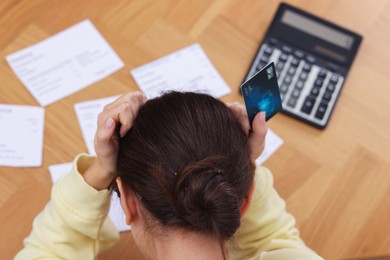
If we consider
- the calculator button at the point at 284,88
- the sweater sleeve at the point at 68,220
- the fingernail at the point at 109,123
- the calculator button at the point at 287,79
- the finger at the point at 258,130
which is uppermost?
the calculator button at the point at 287,79

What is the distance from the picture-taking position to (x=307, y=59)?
0.93 meters

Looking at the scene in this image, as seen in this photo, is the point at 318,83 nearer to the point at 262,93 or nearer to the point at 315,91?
the point at 315,91

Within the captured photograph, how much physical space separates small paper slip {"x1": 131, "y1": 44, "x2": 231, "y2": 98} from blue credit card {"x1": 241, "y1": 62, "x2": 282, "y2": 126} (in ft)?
0.95

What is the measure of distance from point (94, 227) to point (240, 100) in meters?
0.38

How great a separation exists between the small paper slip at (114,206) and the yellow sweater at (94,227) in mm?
24

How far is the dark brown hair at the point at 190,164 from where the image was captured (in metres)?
0.49

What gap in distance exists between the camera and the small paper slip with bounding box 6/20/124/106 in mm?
886

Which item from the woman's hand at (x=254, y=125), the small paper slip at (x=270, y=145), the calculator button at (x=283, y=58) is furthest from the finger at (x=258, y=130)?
the calculator button at (x=283, y=58)

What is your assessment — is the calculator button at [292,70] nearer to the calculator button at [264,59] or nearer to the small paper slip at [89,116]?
the calculator button at [264,59]

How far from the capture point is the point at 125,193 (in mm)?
568

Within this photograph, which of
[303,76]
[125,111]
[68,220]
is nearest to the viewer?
[125,111]

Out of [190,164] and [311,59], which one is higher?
[311,59]

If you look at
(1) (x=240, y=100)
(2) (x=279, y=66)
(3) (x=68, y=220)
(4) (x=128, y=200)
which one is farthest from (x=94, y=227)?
(2) (x=279, y=66)

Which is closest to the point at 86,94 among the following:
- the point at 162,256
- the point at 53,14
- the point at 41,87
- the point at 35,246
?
the point at 41,87
